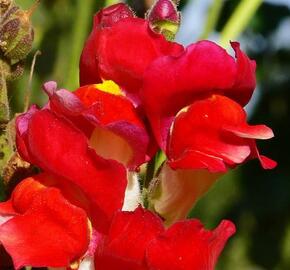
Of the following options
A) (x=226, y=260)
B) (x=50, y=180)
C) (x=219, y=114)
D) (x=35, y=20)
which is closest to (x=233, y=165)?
(x=219, y=114)

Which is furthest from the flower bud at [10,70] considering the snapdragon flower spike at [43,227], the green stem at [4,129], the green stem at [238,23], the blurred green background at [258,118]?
the blurred green background at [258,118]

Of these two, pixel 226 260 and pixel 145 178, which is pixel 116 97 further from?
pixel 226 260

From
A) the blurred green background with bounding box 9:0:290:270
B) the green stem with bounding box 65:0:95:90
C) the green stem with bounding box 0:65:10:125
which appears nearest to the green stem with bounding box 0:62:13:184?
Answer: the green stem with bounding box 0:65:10:125

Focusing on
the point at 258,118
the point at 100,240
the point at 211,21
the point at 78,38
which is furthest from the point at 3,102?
the point at 258,118

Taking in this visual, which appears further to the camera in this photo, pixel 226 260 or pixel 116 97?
pixel 226 260

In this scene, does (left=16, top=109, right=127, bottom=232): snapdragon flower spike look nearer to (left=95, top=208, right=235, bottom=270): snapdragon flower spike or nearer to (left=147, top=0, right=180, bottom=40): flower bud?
(left=95, top=208, right=235, bottom=270): snapdragon flower spike

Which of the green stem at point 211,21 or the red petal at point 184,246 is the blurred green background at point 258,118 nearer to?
the green stem at point 211,21

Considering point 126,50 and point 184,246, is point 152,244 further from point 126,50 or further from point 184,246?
point 126,50
